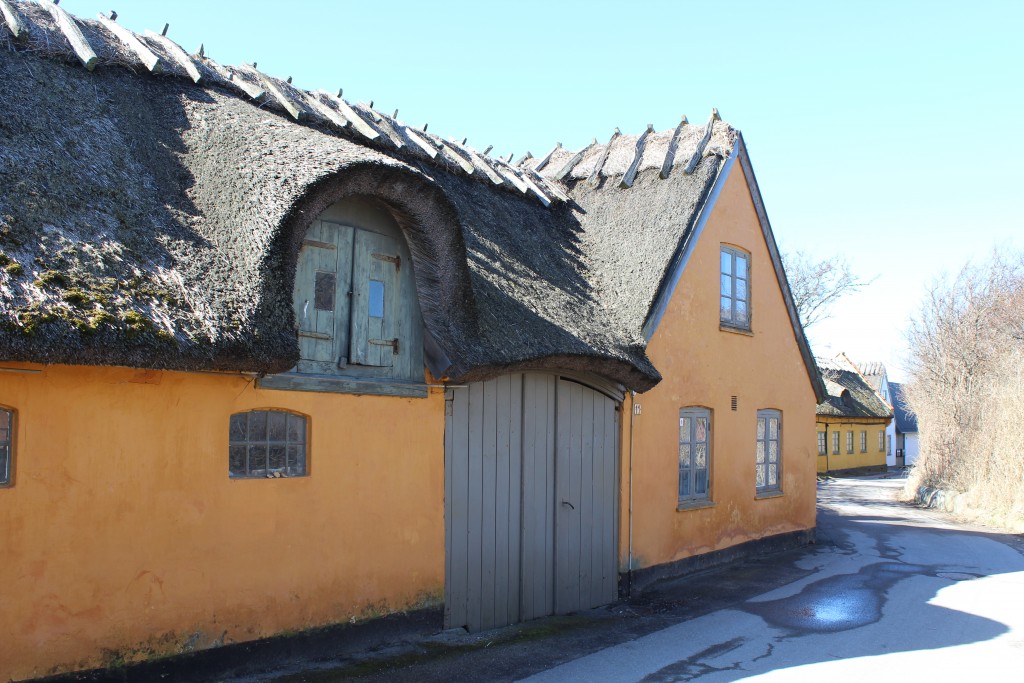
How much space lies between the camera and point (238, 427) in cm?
696

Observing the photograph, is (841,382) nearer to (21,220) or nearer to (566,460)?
(566,460)

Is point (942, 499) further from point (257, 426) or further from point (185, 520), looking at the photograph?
point (185, 520)

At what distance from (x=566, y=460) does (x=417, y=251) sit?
3.22m

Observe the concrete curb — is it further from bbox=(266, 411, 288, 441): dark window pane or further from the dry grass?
bbox=(266, 411, 288, 441): dark window pane

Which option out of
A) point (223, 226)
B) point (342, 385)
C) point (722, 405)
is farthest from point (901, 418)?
point (223, 226)

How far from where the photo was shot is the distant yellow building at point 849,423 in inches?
1419

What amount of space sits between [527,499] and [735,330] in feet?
18.3

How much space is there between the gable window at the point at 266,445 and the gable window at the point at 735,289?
784cm

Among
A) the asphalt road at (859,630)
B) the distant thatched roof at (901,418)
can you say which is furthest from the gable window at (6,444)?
the distant thatched roof at (901,418)

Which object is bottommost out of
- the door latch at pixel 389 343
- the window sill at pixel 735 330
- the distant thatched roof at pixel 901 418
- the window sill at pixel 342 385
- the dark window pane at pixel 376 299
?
the distant thatched roof at pixel 901 418

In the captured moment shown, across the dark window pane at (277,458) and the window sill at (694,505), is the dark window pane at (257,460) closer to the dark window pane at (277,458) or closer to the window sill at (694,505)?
the dark window pane at (277,458)

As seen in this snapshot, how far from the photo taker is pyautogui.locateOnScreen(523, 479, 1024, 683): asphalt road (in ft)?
23.6

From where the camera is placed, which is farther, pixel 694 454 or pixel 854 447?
pixel 854 447

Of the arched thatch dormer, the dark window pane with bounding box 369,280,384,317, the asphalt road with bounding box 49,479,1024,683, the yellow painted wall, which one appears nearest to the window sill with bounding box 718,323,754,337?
the asphalt road with bounding box 49,479,1024,683
